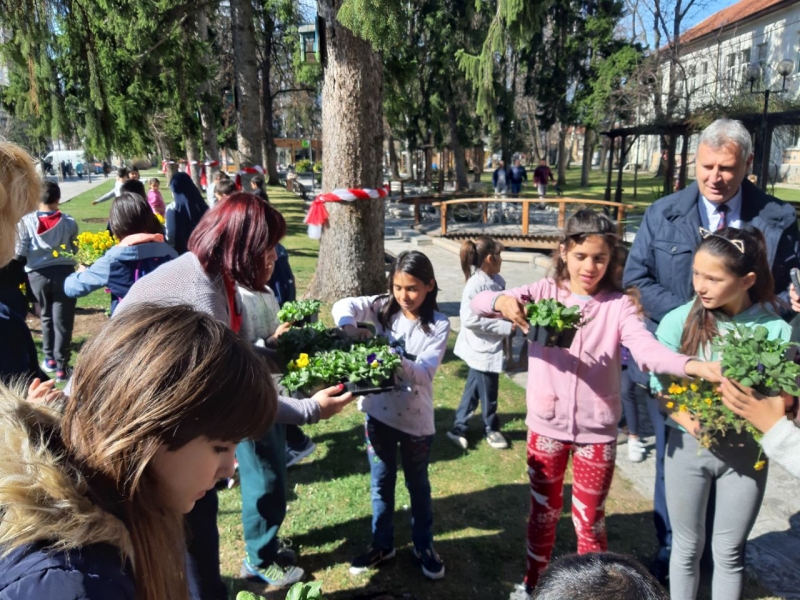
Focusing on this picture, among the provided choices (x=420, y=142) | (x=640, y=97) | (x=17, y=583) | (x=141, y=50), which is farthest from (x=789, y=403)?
(x=420, y=142)

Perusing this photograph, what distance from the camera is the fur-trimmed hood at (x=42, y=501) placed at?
3.34 feet

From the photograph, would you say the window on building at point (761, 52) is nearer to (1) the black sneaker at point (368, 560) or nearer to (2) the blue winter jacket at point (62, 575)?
(1) the black sneaker at point (368, 560)

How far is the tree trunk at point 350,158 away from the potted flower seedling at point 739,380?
19.4 feet

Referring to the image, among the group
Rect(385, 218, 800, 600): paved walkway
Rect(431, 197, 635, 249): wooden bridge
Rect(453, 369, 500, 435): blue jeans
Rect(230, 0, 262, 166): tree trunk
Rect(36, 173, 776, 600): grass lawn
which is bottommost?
Rect(36, 173, 776, 600): grass lawn

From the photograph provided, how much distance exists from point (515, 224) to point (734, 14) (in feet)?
116

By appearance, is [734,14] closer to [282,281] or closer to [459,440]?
[459,440]

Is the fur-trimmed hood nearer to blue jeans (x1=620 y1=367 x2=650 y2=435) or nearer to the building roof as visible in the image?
blue jeans (x1=620 y1=367 x2=650 y2=435)

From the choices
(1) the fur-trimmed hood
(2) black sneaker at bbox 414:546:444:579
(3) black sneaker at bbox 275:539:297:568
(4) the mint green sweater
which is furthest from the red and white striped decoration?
(1) the fur-trimmed hood

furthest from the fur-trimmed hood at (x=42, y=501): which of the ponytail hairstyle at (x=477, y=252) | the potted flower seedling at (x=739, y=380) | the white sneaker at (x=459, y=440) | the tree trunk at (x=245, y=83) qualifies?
the tree trunk at (x=245, y=83)

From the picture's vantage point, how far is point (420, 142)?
104ft

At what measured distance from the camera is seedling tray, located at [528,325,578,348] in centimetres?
266

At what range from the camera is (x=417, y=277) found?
10.1ft

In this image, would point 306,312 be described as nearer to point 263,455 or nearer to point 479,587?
point 263,455

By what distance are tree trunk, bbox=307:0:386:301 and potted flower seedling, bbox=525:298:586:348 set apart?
5.46 meters
